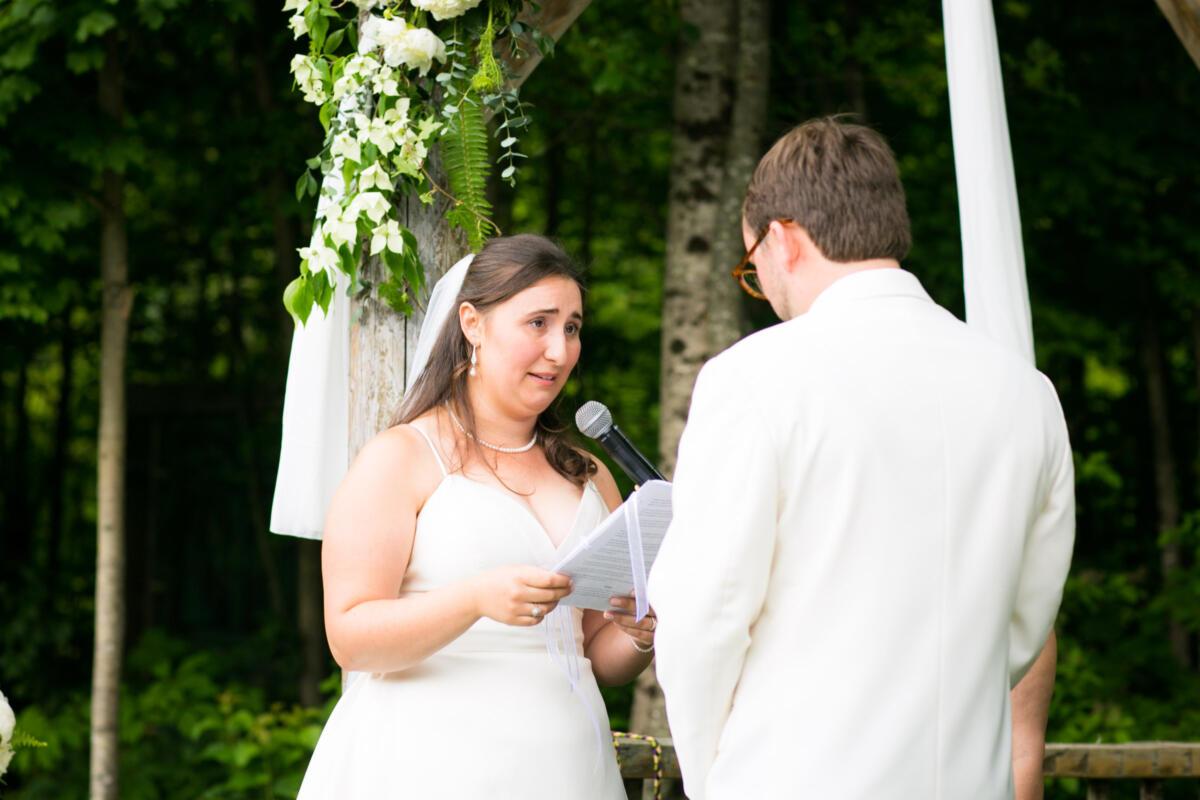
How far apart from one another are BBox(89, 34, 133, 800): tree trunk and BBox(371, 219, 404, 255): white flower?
2.69 meters

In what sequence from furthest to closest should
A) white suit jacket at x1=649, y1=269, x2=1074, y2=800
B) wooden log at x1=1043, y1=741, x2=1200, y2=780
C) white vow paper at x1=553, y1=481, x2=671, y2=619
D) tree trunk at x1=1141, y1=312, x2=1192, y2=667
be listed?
tree trunk at x1=1141, y1=312, x2=1192, y2=667 → wooden log at x1=1043, y1=741, x2=1200, y2=780 → white vow paper at x1=553, y1=481, x2=671, y2=619 → white suit jacket at x1=649, y1=269, x2=1074, y2=800

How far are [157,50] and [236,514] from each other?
4426 mm

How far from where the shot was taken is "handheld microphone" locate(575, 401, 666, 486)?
2.14 metres

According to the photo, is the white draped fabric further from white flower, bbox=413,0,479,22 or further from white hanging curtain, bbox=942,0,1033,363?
white flower, bbox=413,0,479,22

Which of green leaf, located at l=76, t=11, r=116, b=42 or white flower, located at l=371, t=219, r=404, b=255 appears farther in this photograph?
green leaf, located at l=76, t=11, r=116, b=42

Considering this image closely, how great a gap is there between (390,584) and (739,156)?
10.8 ft

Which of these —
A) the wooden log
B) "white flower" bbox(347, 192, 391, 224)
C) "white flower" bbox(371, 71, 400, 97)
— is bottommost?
the wooden log

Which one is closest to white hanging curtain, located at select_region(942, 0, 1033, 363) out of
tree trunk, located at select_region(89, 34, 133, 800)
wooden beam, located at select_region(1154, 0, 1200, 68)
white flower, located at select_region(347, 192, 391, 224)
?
wooden beam, located at select_region(1154, 0, 1200, 68)

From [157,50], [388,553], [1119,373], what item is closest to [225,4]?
[157,50]

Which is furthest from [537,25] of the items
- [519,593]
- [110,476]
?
[110,476]

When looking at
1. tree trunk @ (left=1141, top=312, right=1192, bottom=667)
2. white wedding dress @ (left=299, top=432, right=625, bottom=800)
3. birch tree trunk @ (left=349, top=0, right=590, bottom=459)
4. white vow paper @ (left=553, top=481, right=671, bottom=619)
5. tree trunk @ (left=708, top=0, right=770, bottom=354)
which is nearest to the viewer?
white vow paper @ (left=553, top=481, right=671, bottom=619)

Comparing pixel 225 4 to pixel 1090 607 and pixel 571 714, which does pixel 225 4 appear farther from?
pixel 1090 607

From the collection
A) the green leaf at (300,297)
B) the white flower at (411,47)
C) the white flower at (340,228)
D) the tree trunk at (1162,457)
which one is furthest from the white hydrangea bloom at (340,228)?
the tree trunk at (1162,457)

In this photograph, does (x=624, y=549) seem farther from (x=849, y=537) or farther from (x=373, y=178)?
(x=373, y=178)
